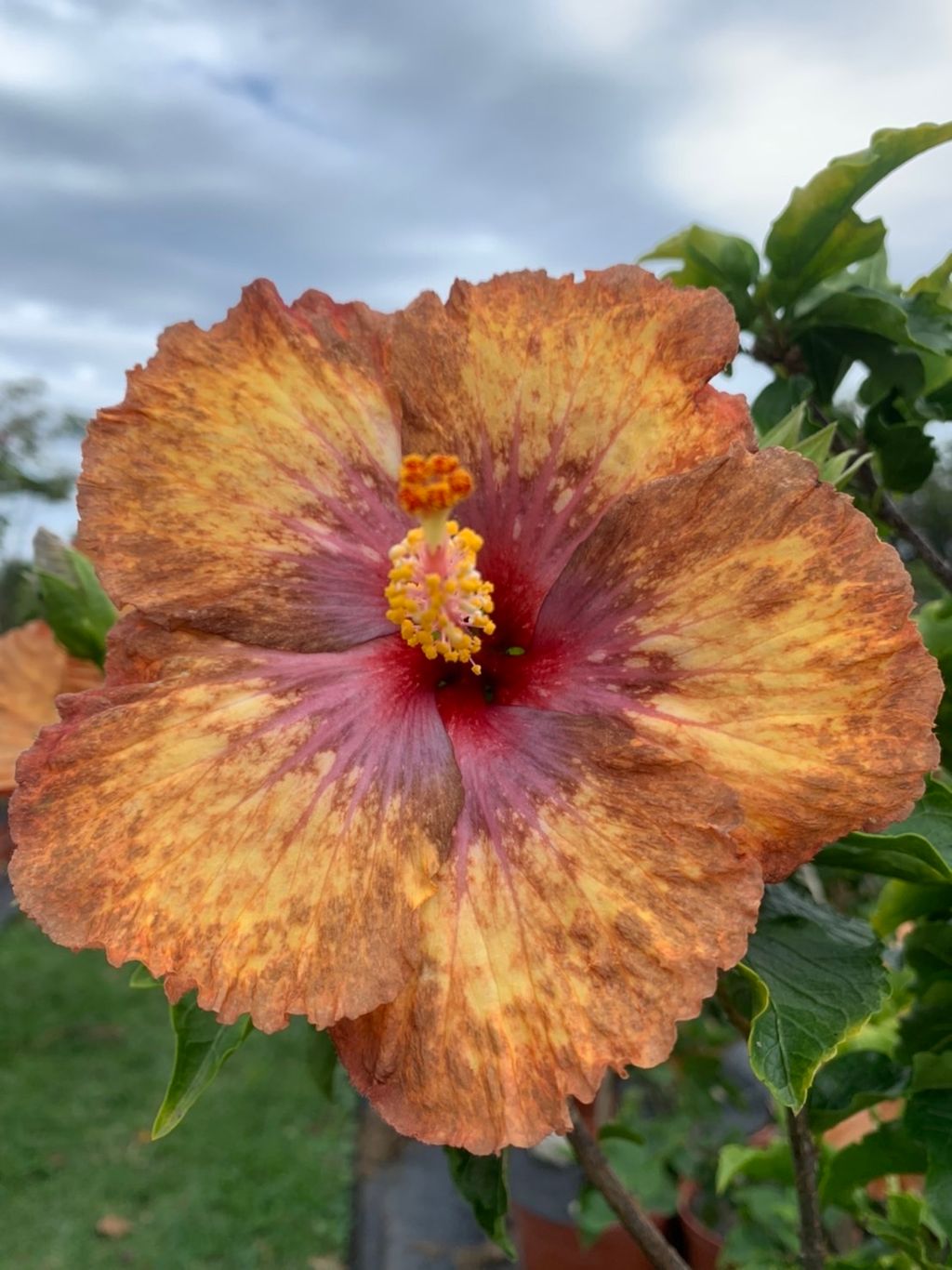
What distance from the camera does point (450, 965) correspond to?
0.81 meters

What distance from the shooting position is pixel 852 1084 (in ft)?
4.57

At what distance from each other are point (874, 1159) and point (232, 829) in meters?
1.17

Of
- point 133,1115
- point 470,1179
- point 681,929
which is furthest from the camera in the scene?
point 133,1115

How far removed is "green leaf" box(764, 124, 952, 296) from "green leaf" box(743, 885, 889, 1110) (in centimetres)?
84

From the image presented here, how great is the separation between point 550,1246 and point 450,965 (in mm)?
3198

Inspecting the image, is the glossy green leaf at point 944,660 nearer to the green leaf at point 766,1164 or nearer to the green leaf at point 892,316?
the green leaf at point 892,316

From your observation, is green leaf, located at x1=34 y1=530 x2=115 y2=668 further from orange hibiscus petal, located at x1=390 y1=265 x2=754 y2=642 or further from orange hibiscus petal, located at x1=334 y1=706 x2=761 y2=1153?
orange hibiscus petal, located at x1=334 y1=706 x2=761 y2=1153

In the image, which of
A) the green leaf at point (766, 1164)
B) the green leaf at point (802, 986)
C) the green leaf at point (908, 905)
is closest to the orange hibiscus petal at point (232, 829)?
the green leaf at point (802, 986)

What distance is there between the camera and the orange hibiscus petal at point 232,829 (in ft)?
2.63

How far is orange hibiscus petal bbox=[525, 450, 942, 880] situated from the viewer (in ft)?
2.64

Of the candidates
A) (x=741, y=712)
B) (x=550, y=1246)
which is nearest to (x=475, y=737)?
(x=741, y=712)

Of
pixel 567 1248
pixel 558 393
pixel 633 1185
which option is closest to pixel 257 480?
pixel 558 393

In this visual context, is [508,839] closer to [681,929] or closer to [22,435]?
[681,929]

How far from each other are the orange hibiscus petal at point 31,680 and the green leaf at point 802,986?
91cm
